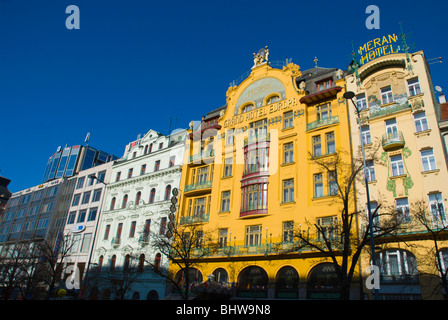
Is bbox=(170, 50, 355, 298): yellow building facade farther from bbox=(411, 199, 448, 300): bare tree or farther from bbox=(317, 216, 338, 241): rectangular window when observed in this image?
bbox=(411, 199, 448, 300): bare tree

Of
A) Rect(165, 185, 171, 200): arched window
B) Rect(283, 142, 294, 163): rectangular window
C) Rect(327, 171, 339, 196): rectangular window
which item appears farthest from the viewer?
Rect(165, 185, 171, 200): arched window

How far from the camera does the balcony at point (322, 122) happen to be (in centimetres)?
3014

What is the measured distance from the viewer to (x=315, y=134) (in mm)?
30922

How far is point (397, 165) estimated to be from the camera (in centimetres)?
2517

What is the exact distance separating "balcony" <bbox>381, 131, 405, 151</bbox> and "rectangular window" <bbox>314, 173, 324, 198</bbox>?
5768mm

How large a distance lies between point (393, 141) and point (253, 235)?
1421 cm

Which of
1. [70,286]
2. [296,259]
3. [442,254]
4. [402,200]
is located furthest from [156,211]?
[442,254]

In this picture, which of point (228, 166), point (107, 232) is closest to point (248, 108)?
point (228, 166)

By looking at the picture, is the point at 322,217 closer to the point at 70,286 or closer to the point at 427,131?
the point at 427,131

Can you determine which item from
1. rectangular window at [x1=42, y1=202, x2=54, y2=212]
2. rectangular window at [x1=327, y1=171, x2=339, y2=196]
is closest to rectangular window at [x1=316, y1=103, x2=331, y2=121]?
rectangular window at [x1=327, y1=171, x2=339, y2=196]

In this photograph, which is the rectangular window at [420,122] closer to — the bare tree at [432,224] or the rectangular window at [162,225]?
the bare tree at [432,224]

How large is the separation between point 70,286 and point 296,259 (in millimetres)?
31295

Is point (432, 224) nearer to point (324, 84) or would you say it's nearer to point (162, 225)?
point (324, 84)

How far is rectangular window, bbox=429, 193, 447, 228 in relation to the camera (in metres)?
21.2
